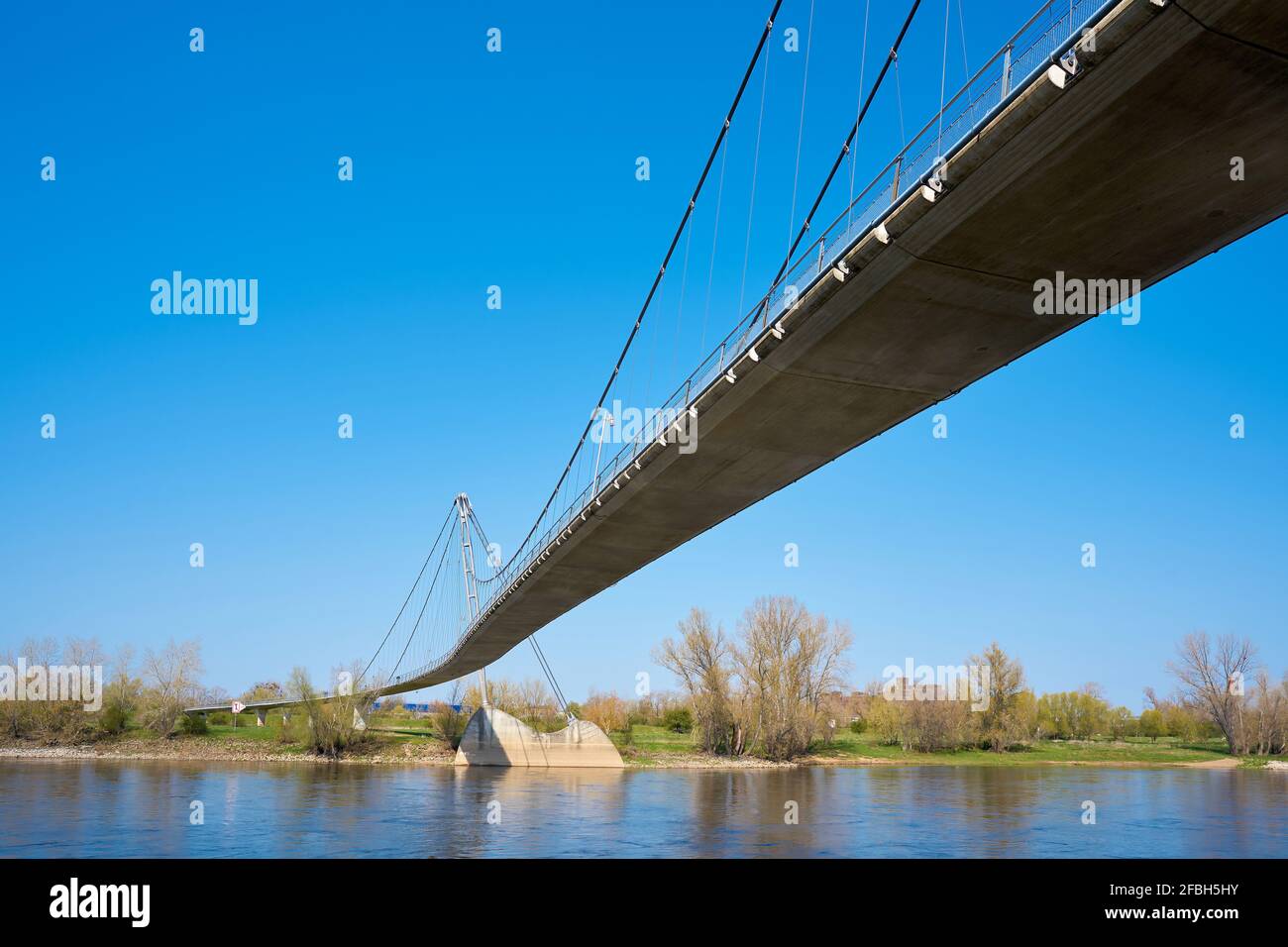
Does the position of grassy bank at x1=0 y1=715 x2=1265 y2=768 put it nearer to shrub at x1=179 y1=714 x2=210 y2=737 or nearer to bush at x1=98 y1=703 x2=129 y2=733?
bush at x1=98 y1=703 x2=129 y2=733

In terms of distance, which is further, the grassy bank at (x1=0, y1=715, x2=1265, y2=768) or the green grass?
the green grass

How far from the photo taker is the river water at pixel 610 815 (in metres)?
21.9

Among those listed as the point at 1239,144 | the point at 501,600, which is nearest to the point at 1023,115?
the point at 1239,144

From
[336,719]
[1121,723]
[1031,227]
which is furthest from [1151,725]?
[1031,227]

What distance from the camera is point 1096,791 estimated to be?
134ft

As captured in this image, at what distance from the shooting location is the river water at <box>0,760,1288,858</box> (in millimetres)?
21875

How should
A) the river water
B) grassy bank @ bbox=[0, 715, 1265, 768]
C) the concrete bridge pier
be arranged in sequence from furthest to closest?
1. grassy bank @ bbox=[0, 715, 1265, 768]
2. the concrete bridge pier
3. the river water

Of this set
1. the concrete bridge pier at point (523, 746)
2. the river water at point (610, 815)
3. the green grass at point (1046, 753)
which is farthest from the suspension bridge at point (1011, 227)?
the green grass at point (1046, 753)

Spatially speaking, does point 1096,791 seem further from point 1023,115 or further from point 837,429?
point 1023,115

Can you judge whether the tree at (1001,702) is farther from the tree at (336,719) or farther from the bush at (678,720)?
the tree at (336,719)

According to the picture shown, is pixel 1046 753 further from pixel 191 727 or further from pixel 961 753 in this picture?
pixel 191 727

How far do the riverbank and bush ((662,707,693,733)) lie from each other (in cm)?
110

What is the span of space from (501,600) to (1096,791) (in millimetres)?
26815

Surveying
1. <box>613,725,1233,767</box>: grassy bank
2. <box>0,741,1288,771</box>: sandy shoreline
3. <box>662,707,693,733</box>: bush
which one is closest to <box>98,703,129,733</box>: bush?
<box>0,741,1288,771</box>: sandy shoreline
